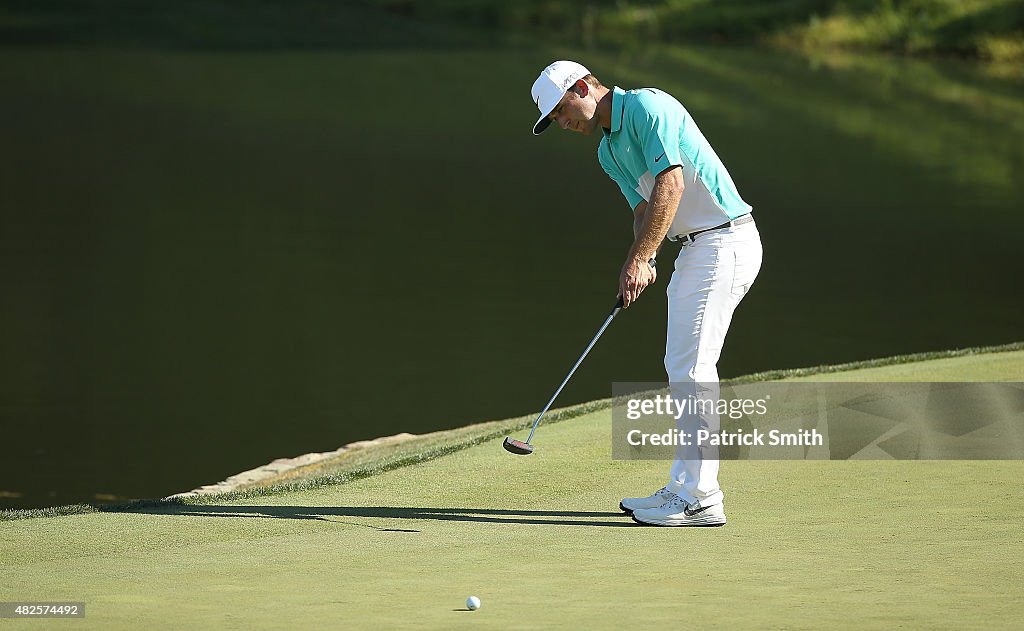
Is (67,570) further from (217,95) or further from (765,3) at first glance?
(765,3)

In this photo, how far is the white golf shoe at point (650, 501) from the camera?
494cm

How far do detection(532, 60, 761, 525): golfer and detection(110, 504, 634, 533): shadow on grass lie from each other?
0.18 m

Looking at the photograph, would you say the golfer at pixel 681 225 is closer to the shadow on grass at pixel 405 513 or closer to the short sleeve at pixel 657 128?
the short sleeve at pixel 657 128

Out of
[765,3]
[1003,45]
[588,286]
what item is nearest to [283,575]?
[588,286]

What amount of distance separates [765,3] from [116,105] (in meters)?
24.9

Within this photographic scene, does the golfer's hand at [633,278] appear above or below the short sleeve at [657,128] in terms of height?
below

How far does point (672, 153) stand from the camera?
4.56 metres

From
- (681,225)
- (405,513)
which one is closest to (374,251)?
(405,513)

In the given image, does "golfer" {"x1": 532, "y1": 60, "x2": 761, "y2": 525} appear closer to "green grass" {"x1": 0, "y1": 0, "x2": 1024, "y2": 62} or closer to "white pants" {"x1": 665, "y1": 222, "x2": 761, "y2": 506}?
"white pants" {"x1": 665, "y1": 222, "x2": 761, "y2": 506}

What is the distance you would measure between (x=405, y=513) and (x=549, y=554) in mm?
886

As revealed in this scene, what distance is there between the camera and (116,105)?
2573 cm

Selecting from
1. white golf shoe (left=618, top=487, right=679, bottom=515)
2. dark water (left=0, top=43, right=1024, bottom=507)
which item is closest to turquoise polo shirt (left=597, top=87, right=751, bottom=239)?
white golf shoe (left=618, top=487, right=679, bottom=515)

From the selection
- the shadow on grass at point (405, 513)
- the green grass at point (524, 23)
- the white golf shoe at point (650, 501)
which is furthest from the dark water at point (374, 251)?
the green grass at point (524, 23)

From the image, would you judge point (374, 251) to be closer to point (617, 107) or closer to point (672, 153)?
point (617, 107)
